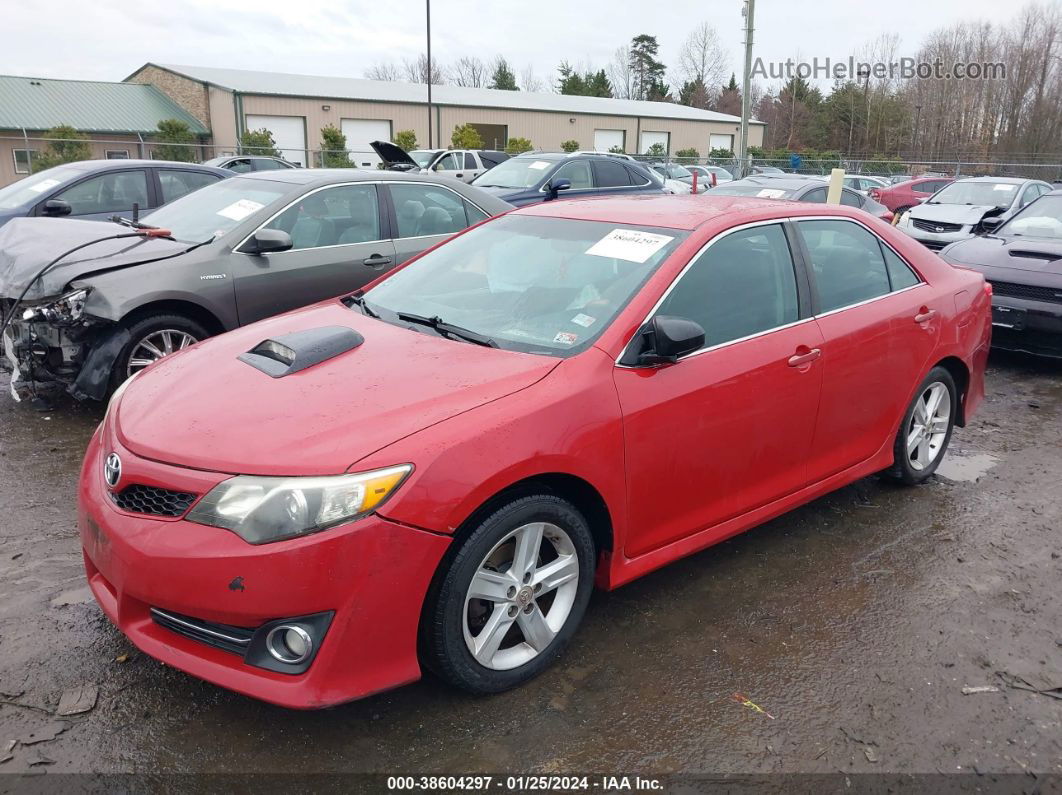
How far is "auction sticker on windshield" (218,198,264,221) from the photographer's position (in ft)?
19.9

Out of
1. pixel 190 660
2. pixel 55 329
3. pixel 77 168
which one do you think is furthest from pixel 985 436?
pixel 77 168

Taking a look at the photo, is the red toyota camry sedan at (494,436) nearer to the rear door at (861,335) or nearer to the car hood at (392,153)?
the rear door at (861,335)

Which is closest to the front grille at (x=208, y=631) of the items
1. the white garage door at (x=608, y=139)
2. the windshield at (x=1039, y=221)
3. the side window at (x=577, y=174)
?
the windshield at (x=1039, y=221)

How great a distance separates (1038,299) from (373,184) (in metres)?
5.74

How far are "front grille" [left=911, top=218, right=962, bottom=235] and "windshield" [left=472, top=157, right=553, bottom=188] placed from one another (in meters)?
6.20

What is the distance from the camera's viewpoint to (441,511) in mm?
2439

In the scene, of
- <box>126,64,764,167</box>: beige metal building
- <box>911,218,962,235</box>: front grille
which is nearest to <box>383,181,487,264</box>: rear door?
<box>911,218,962,235</box>: front grille

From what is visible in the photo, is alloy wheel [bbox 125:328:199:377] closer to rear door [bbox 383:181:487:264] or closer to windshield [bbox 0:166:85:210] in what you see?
rear door [bbox 383:181:487:264]

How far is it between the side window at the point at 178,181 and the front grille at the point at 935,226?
10825 mm

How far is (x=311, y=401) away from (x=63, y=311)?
10.7 feet

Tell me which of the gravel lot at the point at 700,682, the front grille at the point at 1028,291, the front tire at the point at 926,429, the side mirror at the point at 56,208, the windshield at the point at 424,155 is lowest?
the gravel lot at the point at 700,682

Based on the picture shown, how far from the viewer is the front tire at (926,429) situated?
4.40 metres

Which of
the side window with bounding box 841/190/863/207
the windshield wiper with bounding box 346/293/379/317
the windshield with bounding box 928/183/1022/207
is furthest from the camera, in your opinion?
the windshield with bounding box 928/183/1022/207

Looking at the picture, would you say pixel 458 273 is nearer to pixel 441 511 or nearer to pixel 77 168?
pixel 441 511
